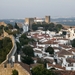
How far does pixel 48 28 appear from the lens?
64.2 m

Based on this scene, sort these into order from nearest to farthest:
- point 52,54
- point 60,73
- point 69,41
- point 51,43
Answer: point 60,73 < point 52,54 < point 51,43 < point 69,41

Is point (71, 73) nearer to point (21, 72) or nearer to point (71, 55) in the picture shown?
point (21, 72)

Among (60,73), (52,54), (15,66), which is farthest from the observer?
(52,54)

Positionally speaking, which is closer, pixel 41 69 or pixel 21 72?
pixel 21 72

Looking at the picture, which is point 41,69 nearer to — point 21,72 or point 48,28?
point 21,72

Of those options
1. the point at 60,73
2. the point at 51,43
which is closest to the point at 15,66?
the point at 60,73

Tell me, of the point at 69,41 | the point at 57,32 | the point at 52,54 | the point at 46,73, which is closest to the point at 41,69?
the point at 46,73

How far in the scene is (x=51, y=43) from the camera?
41.7 meters

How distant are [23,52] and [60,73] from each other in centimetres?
907

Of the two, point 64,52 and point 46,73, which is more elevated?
point 46,73

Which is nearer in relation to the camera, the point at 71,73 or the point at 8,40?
the point at 71,73

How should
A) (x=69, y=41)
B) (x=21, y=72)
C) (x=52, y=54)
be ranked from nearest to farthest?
(x=21, y=72)
(x=52, y=54)
(x=69, y=41)

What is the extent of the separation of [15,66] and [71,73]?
5.24 metres

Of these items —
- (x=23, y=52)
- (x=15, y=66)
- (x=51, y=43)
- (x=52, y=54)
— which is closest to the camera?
(x=15, y=66)
